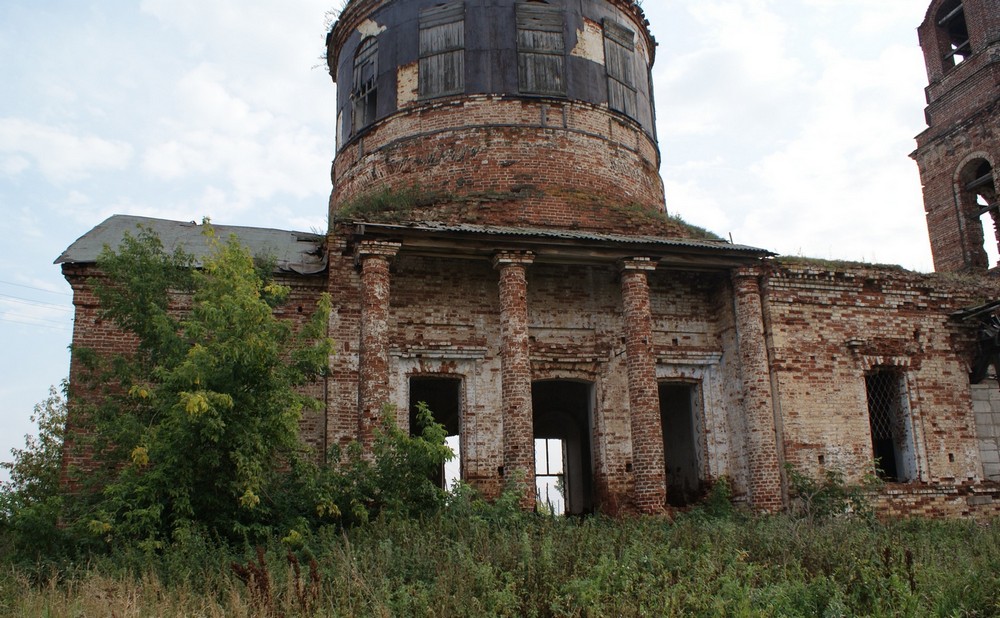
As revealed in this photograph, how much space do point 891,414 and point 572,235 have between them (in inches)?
268

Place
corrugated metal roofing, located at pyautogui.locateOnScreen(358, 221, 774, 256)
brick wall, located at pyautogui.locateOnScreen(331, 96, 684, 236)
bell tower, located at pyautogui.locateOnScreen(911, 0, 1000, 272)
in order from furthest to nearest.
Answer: bell tower, located at pyautogui.locateOnScreen(911, 0, 1000, 272), brick wall, located at pyautogui.locateOnScreen(331, 96, 684, 236), corrugated metal roofing, located at pyautogui.locateOnScreen(358, 221, 774, 256)

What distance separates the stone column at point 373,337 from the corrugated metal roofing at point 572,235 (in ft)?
1.59

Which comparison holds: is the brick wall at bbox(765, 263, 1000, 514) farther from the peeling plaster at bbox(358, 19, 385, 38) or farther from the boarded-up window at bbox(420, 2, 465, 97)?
the peeling plaster at bbox(358, 19, 385, 38)

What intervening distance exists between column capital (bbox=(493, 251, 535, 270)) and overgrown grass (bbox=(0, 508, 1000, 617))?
14.2ft

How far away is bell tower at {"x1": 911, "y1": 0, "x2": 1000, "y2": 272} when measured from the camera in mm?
18344

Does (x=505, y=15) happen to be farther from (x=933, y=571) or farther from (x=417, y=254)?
(x=933, y=571)

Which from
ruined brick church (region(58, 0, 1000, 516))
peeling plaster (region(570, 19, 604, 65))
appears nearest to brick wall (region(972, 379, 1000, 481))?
ruined brick church (region(58, 0, 1000, 516))

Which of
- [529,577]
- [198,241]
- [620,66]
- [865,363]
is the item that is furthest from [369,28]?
[529,577]

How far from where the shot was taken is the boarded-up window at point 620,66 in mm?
16219

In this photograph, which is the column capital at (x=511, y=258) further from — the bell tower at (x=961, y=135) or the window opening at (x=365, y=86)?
the bell tower at (x=961, y=135)

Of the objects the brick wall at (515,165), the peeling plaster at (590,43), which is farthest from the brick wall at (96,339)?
the peeling plaster at (590,43)

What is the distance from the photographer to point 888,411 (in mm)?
14617

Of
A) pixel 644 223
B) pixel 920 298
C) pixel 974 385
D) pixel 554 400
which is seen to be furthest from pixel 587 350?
pixel 974 385

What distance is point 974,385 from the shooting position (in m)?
14.9
